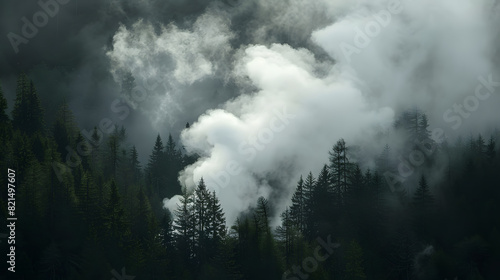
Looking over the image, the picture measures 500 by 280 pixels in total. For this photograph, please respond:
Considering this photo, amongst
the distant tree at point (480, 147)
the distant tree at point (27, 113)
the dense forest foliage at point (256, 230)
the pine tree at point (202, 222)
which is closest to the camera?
the dense forest foliage at point (256, 230)

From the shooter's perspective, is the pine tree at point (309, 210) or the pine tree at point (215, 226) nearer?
the pine tree at point (215, 226)

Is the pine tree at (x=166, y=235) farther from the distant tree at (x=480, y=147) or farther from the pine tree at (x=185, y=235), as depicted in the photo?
the distant tree at (x=480, y=147)

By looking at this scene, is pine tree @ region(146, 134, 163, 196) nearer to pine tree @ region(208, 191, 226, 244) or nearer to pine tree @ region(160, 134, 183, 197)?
pine tree @ region(160, 134, 183, 197)

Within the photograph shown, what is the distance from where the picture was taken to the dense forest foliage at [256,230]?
97.5 m

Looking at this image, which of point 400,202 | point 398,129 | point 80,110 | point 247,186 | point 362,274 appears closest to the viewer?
point 362,274

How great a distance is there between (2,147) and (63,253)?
21.6 meters

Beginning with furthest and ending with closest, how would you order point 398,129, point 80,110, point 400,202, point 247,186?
point 80,110, point 398,129, point 247,186, point 400,202

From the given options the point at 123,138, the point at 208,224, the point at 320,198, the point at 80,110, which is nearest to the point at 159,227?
the point at 208,224

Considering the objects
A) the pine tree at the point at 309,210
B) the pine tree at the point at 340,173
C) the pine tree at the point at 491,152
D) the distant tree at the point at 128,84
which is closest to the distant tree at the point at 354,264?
the pine tree at the point at 309,210

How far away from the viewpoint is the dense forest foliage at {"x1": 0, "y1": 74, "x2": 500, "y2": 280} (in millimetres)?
97500

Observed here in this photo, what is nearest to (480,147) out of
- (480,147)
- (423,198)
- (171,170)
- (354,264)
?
(480,147)

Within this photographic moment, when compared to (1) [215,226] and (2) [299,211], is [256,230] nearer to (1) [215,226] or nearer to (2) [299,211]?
(1) [215,226]

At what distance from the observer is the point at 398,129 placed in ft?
475

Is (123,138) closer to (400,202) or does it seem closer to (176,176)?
(176,176)
